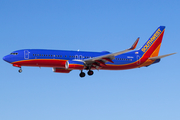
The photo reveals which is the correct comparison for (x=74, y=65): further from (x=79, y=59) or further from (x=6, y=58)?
(x=6, y=58)

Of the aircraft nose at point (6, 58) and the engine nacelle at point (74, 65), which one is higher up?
the aircraft nose at point (6, 58)

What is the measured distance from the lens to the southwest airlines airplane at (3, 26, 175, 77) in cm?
6256

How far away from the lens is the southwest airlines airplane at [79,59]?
6256cm

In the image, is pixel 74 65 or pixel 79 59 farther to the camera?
pixel 79 59

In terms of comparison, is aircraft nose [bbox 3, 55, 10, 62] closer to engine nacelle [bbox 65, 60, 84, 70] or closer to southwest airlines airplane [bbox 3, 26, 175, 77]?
southwest airlines airplane [bbox 3, 26, 175, 77]

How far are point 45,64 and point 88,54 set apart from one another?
8.67 metres

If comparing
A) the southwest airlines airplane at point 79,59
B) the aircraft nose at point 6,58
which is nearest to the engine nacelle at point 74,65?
the southwest airlines airplane at point 79,59

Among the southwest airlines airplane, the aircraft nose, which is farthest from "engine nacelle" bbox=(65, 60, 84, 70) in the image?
the aircraft nose

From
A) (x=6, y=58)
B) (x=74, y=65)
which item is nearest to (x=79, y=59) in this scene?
(x=74, y=65)

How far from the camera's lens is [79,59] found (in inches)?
2569

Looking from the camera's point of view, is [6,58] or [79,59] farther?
[79,59]

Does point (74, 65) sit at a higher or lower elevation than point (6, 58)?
lower

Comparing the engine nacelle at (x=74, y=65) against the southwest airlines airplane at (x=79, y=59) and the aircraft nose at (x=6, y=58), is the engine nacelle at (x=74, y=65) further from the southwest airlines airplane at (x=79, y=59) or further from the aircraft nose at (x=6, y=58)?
the aircraft nose at (x=6, y=58)

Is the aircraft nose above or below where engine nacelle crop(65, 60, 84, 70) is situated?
above
